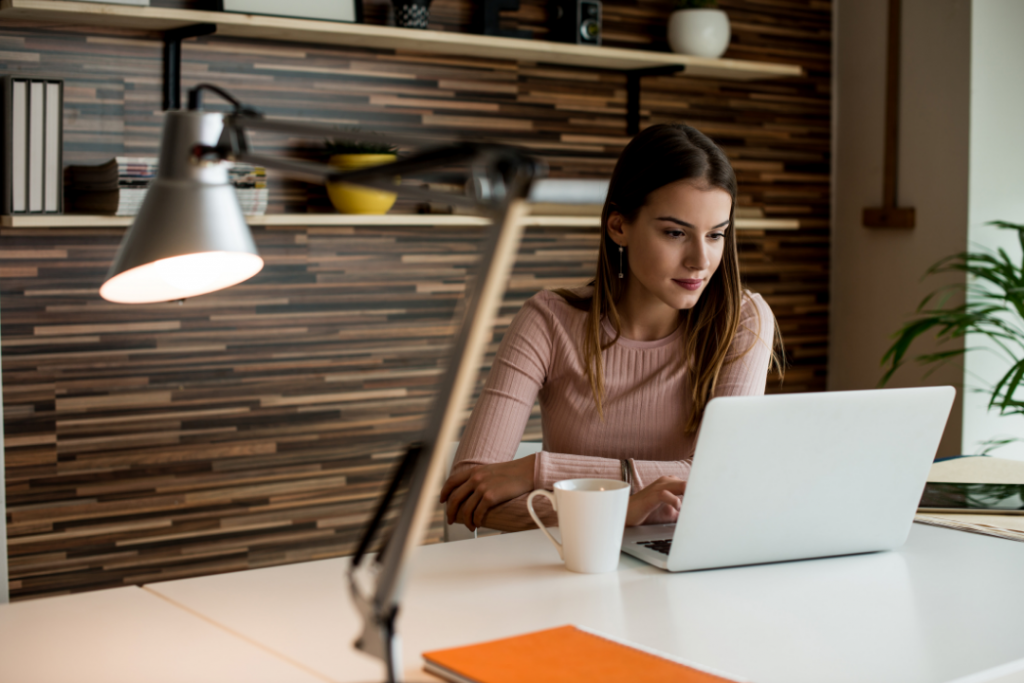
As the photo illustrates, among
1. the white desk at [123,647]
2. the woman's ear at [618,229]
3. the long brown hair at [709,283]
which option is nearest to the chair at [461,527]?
the long brown hair at [709,283]

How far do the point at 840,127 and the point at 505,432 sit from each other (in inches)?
101

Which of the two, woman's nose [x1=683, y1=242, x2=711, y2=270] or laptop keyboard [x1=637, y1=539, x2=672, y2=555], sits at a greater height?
woman's nose [x1=683, y1=242, x2=711, y2=270]

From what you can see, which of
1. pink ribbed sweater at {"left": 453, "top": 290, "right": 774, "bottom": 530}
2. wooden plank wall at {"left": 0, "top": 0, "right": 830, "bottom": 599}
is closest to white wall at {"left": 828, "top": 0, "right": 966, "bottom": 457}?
wooden plank wall at {"left": 0, "top": 0, "right": 830, "bottom": 599}

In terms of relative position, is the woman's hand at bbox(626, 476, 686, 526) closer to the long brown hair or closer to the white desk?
the long brown hair

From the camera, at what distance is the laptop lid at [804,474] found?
45.7 inches

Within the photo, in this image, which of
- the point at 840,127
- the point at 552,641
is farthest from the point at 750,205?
the point at 552,641

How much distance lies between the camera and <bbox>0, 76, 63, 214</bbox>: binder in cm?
230

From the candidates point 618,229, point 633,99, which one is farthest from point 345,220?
point 633,99

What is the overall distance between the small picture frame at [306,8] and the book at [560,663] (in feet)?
6.74

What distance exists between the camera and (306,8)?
2.63 metres

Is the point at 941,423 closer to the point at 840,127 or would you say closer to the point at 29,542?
the point at 29,542

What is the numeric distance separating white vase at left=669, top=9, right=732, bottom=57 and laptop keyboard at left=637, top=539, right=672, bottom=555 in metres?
2.31

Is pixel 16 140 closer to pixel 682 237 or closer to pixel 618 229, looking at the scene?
pixel 618 229

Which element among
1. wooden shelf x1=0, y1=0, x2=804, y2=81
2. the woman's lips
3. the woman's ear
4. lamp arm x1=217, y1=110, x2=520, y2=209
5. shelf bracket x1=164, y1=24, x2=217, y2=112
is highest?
wooden shelf x1=0, y1=0, x2=804, y2=81
